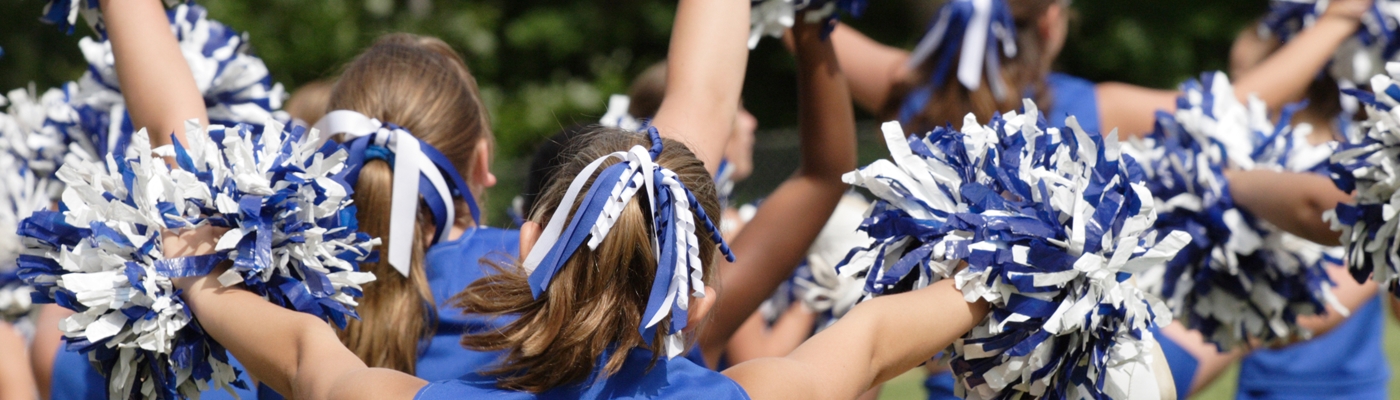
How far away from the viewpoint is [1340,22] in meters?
3.33

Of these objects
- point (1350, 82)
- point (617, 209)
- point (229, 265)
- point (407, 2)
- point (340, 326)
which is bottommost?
point (407, 2)

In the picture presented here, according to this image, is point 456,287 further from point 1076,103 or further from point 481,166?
point 1076,103

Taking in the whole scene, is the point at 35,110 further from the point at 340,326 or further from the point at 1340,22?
the point at 1340,22

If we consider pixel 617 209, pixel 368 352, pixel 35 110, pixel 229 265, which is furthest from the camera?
pixel 35 110

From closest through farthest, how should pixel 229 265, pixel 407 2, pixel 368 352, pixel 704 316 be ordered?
pixel 704 316, pixel 229 265, pixel 368 352, pixel 407 2

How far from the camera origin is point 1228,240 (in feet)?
9.09

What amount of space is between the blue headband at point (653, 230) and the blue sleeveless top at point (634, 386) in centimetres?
5

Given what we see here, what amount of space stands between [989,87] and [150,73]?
6.58ft

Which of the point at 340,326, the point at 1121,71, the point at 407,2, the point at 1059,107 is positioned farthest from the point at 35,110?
the point at 1121,71

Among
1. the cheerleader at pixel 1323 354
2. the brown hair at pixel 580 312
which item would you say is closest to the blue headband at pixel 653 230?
the brown hair at pixel 580 312

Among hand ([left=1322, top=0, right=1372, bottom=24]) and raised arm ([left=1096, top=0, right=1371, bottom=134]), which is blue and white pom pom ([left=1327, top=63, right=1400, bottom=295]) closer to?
raised arm ([left=1096, top=0, right=1371, bottom=134])

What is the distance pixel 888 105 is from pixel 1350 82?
1.20 m

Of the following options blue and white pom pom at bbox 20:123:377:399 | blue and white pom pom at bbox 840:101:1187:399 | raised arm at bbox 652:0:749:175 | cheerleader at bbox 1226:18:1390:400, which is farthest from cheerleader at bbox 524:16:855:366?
cheerleader at bbox 1226:18:1390:400

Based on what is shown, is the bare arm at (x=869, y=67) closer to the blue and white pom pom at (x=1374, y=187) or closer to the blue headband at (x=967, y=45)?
the blue headband at (x=967, y=45)
